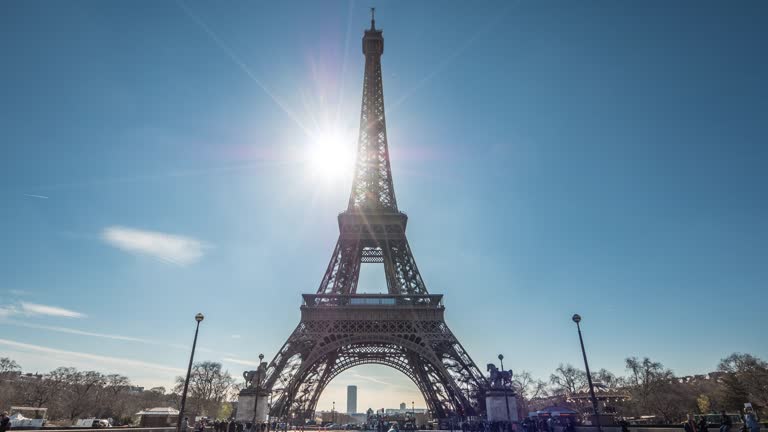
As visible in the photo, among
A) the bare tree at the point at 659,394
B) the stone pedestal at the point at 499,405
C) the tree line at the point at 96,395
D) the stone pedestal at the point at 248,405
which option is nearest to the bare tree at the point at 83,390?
the tree line at the point at 96,395

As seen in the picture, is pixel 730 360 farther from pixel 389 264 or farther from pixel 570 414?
pixel 389 264

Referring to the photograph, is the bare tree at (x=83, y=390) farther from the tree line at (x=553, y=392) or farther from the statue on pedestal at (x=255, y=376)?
the statue on pedestal at (x=255, y=376)

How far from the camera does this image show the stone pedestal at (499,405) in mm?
31922

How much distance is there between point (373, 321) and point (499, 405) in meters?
13.8

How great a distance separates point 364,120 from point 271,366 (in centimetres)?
3292

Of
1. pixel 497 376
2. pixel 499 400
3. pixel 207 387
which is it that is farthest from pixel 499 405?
pixel 207 387

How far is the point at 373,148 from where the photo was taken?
51.7 meters

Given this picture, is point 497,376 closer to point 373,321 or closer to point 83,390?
point 373,321

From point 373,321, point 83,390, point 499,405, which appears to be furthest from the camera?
point 83,390

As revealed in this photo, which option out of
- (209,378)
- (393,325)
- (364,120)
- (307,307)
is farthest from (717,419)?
(209,378)

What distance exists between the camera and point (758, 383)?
54781 mm

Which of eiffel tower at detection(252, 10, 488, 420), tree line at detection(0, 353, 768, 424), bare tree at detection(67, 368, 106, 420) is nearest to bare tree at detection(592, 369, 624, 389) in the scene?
tree line at detection(0, 353, 768, 424)

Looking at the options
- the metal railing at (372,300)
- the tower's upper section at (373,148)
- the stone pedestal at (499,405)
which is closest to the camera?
the stone pedestal at (499,405)

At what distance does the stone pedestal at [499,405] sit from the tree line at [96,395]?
161 ft
